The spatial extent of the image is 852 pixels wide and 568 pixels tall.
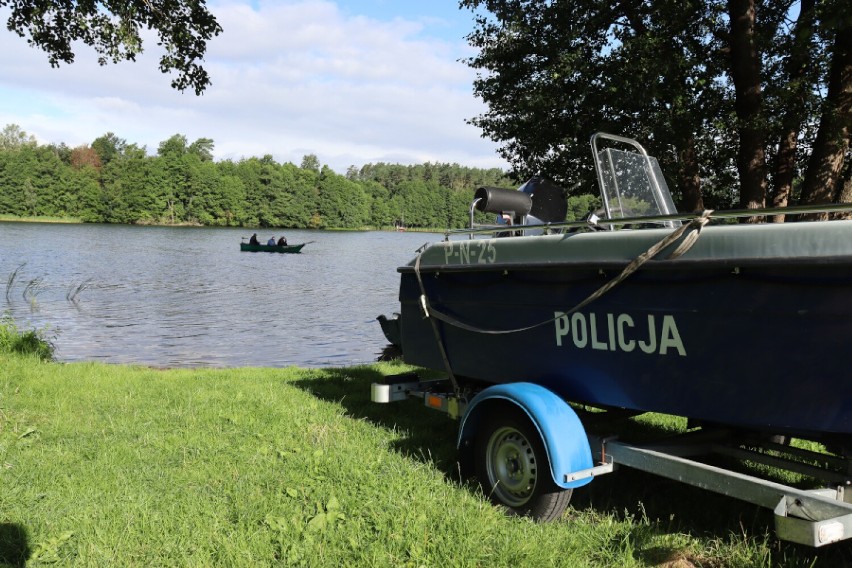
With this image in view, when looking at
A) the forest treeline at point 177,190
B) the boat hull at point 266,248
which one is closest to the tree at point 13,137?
the forest treeline at point 177,190

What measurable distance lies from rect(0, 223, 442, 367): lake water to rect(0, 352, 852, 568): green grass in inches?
241

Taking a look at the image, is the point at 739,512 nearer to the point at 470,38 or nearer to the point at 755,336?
the point at 755,336

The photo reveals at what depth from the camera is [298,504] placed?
3.96 metres

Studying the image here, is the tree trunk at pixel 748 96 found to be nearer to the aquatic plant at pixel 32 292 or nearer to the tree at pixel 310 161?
the aquatic plant at pixel 32 292

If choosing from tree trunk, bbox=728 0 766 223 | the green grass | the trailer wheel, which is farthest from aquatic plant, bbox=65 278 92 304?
the trailer wheel

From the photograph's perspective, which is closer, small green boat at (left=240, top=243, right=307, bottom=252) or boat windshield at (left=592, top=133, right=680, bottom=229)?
boat windshield at (left=592, top=133, right=680, bottom=229)

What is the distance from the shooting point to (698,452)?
13.1 feet

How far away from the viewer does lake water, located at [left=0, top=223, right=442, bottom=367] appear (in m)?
13.4

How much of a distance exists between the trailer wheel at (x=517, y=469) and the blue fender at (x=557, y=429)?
13cm

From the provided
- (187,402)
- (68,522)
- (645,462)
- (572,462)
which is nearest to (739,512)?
(645,462)

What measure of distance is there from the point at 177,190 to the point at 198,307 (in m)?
85.5

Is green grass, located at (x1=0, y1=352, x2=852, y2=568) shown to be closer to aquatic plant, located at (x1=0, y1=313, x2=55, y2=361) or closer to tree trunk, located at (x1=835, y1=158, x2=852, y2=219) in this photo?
aquatic plant, located at (x1=0, y1=313, x2=55, y2=361)

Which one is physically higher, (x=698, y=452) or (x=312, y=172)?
(x=312, y=172)

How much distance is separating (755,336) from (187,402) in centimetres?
538
